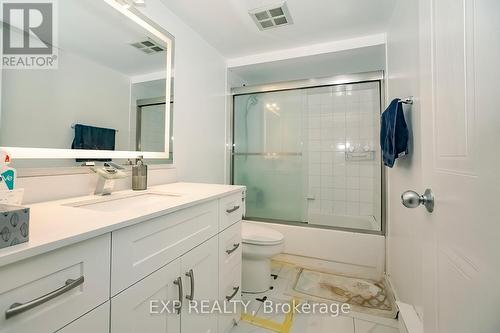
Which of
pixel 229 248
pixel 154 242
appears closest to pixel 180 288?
pixel 154 242

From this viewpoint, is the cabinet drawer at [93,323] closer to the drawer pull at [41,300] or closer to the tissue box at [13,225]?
the drawer pull at [41,300]

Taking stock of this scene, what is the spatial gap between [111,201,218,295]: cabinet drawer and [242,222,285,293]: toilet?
72cm

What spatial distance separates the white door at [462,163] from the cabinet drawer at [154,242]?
2.72 ft

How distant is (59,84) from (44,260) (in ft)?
2.90

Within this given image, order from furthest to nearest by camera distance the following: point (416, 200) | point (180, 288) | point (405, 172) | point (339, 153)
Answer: point (339, 153), point (405, 172), point (180, 288), point (416, 200)

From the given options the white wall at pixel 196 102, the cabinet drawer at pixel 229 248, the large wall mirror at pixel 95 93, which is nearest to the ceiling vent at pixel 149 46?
the large wall mirror at pixel 95 93

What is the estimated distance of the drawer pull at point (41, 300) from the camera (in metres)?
0.41

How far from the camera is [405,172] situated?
4.74ft

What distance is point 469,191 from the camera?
470 mm

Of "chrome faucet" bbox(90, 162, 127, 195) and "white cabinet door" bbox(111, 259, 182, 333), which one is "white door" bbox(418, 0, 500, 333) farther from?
"chrome faucet" bbox(90, 162, 127, 195)

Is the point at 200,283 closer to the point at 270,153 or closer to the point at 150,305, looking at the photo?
the point at 150,305

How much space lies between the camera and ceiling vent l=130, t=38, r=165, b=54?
1.41 m

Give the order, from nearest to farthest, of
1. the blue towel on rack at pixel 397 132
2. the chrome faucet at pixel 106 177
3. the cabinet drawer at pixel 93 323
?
the cabinet drawer at pixel 93 323, the chrome faucet at pixel 106 177, the blue towel on rack at pixel 397 132

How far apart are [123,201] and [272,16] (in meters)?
1.72
